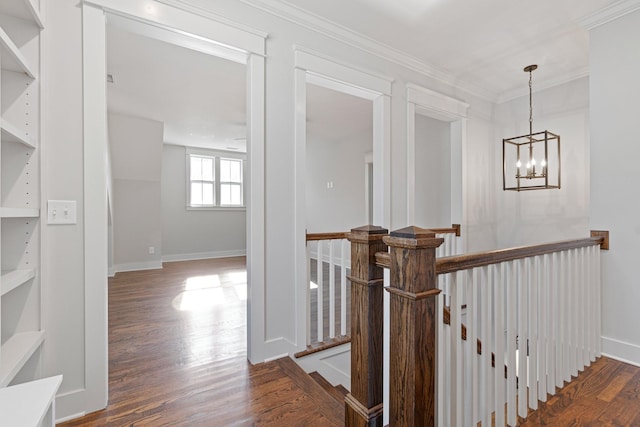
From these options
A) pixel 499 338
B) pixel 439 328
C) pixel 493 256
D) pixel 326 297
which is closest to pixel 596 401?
pixel 499 338

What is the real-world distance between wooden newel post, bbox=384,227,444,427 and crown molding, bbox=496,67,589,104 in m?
3.74

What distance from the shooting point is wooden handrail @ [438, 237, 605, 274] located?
1.11 meters

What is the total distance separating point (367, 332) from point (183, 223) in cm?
635

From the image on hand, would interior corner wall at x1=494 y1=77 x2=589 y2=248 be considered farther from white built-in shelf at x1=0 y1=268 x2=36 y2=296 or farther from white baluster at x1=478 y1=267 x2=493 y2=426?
white built-in shelf at x1=0 y1=268 x2=36 y2=296

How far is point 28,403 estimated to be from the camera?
32.8 inches

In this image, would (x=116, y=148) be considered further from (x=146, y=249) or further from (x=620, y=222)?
(x=620, y=222)

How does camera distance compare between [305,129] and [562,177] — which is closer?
[305,129]

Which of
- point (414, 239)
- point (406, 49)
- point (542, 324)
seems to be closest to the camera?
point (414, 239)

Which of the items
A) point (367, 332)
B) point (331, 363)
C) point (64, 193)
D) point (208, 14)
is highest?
point (208, 14)

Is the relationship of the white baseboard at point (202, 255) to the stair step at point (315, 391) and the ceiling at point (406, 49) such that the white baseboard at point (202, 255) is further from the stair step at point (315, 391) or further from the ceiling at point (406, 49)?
the stair step at point (315, 391)

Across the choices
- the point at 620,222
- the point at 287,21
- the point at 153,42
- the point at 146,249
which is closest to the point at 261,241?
the point at 287,21

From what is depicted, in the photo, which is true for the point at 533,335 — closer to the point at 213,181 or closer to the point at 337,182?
the point at 337,182

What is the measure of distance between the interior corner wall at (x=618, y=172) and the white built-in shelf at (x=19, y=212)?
12.1 ft

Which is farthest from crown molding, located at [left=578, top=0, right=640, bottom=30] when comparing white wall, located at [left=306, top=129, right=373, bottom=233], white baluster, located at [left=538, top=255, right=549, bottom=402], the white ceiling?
white wall, located at [left=306, top=129, right=373, bottom=233]
